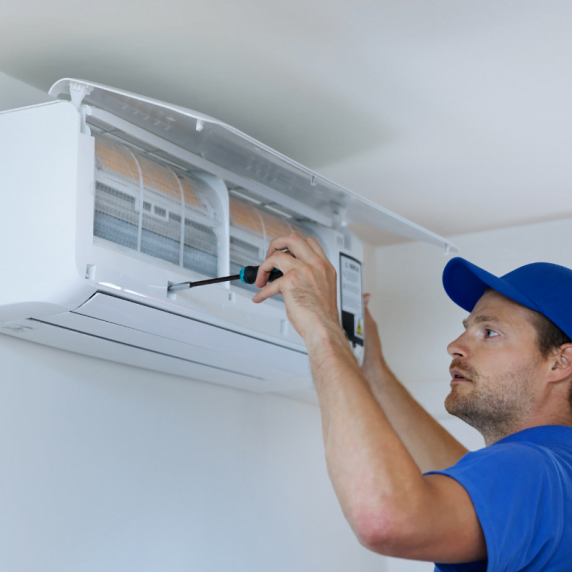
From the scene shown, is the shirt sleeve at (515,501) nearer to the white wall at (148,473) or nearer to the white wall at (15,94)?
the white wall at (148,473)

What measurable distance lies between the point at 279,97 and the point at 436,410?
141 centimetres

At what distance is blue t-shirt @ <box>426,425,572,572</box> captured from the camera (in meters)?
0.92

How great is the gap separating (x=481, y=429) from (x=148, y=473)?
839mm

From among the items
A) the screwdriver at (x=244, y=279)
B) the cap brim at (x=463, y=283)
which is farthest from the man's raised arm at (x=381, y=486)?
the cap brim at (x=463, y=283)

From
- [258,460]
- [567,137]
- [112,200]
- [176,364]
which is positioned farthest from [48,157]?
[567,137]

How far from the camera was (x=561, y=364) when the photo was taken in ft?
4.23

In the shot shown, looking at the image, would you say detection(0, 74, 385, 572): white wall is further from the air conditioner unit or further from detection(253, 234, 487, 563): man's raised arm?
detection(253, 234, 487, 563): man's raised arm

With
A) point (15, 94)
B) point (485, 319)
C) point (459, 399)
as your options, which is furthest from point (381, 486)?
point (15, 94)

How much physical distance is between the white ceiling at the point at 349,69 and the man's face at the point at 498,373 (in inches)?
21.9

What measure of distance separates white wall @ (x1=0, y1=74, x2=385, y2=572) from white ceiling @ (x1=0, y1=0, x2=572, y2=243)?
0.29m

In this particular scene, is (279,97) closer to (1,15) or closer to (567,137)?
(1,15)

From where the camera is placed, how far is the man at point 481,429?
2.93ft

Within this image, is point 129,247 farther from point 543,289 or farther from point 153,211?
point 543,289

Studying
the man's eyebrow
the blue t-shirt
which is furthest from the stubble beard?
the blue t-shirt
